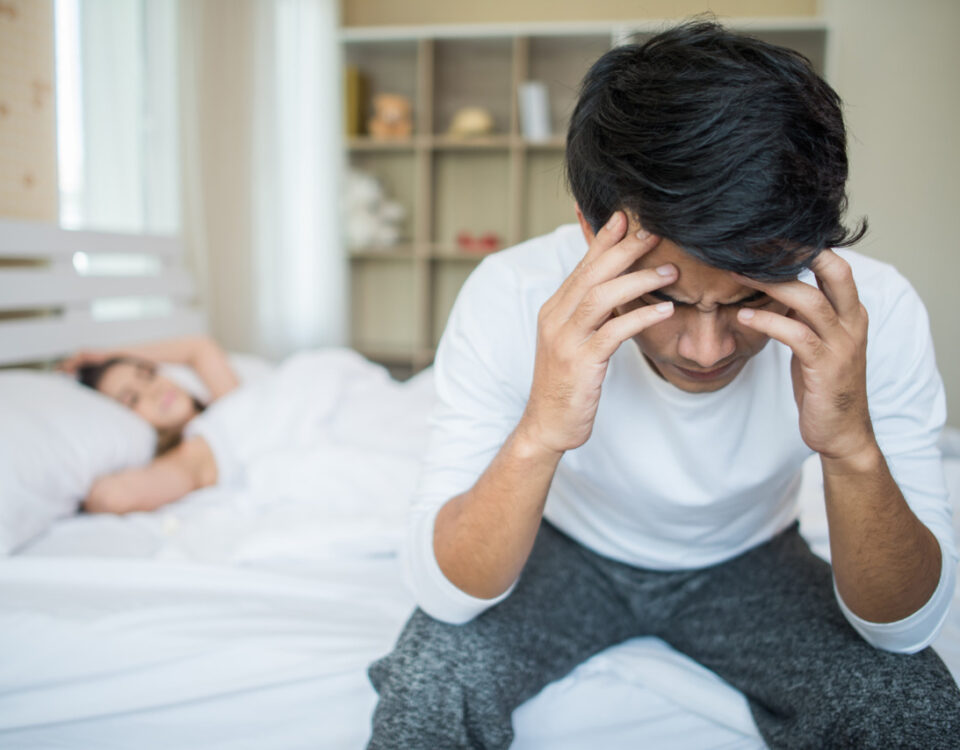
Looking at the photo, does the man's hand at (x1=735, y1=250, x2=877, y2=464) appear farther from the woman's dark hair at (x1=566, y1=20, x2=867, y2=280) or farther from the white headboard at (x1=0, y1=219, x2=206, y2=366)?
the white headboard at (x1=0, y1=219, x2=206, y2=366)

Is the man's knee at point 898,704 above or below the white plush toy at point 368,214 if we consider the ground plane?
below

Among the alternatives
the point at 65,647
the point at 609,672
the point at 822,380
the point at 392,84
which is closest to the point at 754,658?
the point at 609,672

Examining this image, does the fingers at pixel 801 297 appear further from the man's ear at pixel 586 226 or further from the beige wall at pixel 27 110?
the beige wall at pixel 27 110

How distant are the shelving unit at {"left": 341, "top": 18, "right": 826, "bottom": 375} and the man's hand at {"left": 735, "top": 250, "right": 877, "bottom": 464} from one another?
2.63 meters

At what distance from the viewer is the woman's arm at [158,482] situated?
1354 mm

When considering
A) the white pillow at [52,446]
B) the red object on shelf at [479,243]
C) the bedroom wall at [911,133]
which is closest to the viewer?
the white pillow at [52,446]

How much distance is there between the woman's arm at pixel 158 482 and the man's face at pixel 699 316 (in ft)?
3.31

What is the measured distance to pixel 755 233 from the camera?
0.61 meters

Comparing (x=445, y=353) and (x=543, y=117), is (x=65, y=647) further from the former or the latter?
(x=543, y=117)

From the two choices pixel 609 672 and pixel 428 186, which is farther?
pixel 428 186

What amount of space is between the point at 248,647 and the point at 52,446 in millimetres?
607

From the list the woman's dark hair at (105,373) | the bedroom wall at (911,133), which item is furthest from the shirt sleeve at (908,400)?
the bedroom wall at (911,133)

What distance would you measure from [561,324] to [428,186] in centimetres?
283

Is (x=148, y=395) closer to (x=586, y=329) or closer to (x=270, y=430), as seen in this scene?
(x=270, y=430)
